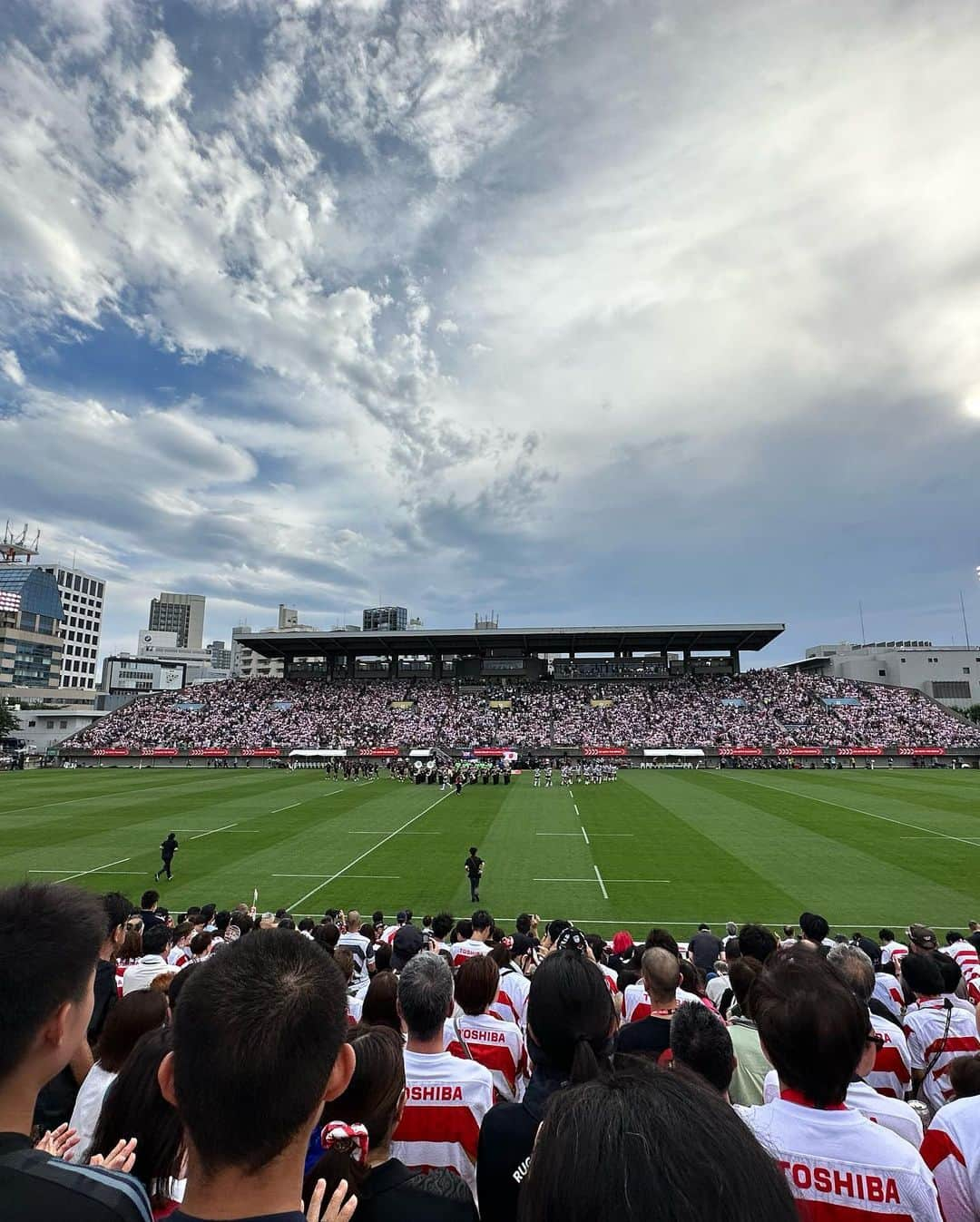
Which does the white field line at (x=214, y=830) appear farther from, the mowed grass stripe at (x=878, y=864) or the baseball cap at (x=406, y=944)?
the mowed grass stripe at (x=878, y=864)

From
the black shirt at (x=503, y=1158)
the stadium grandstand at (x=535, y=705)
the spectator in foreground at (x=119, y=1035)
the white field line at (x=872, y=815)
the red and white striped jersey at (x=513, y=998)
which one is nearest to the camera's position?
the black shirt at (x=503, y=1158)

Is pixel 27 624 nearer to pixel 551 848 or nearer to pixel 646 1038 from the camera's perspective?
pixel 551 848

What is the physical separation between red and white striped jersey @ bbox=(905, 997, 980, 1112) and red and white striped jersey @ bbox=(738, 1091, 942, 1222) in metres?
3.37

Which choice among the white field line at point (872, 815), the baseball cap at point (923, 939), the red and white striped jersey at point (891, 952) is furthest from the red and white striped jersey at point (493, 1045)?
the white field line at point (872, 815)

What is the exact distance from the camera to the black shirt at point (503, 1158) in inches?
105

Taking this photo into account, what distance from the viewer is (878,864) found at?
20250 millimetres

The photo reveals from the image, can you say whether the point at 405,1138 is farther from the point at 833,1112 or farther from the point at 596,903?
the point at 596,903

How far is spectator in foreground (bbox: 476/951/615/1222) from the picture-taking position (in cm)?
270

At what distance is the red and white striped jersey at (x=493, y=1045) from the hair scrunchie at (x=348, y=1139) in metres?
2.65

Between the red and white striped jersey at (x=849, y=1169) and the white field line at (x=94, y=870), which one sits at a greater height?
the red and white striped jersey at (x=849, y=1169)

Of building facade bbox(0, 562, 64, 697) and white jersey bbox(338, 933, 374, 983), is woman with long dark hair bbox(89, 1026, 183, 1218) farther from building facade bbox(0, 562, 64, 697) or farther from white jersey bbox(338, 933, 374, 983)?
building facade bbox(0, 562, 64, 697)

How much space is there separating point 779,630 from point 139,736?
67.0 meters

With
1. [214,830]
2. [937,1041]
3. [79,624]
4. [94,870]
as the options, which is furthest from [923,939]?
[79,624]

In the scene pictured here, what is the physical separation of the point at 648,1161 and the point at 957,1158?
107 inches
